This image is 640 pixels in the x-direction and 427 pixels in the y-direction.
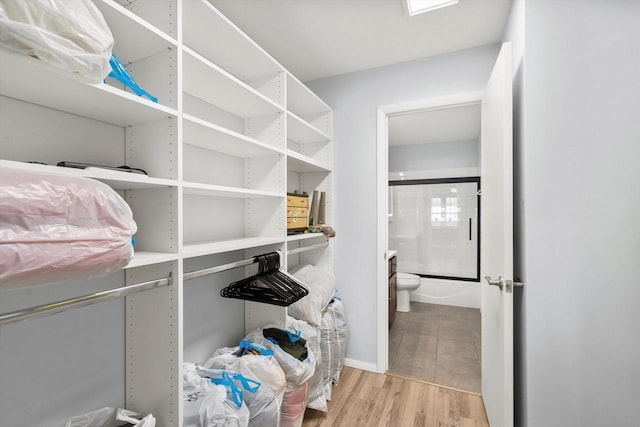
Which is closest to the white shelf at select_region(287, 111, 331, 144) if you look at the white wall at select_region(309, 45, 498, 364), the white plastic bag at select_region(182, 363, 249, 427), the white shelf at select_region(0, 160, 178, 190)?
the white wall at select_region(309, 45, 498, 364)

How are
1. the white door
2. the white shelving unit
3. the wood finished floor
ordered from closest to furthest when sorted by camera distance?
the white shelving unit
the white door
the wood finished floor

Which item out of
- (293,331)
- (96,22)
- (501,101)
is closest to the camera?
(96,22)

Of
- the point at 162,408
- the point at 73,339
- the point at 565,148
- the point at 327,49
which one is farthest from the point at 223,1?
the point at 162,408

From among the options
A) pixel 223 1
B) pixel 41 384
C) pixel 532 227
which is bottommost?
pixel 41 384

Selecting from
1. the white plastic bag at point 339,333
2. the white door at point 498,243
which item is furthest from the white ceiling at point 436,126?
the white plastic bag at point 339,333

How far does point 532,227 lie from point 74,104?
1.91 metres

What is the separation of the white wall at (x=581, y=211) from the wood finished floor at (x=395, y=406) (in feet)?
2.05

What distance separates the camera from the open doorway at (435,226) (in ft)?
11.0

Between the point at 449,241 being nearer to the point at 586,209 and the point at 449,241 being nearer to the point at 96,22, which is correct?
the point at 586,209

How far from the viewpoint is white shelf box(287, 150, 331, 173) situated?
1.95 meters

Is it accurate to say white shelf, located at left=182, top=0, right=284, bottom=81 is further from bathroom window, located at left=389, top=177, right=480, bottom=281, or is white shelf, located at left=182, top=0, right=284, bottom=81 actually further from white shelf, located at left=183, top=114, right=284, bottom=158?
bathroom window, located at left=389, top=177, right=480, bottom=281

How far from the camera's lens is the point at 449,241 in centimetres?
434

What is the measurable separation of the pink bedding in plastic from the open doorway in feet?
9.19

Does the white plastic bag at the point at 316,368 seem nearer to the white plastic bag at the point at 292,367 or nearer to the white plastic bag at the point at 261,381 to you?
the white plastic bag at the point at 292,367
